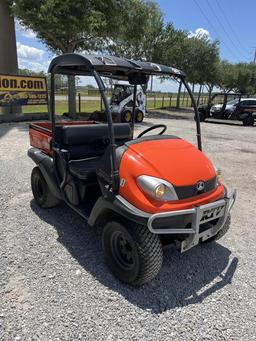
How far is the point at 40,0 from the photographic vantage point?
10719mm

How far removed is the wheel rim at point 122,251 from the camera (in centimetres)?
262

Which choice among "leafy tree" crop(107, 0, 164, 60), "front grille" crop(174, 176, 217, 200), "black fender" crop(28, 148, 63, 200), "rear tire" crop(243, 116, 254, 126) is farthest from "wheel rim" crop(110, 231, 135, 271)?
"rear tire" crop(243, 116, 254, 126)

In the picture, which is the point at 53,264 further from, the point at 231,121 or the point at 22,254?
the point at 231,121

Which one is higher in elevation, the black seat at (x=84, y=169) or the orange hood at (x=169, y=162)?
the orange hood at (x=169, y=162)

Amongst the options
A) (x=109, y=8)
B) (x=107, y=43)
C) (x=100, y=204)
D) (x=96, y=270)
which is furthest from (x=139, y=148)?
(x=107, y=43)

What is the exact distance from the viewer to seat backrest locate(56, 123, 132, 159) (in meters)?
3.56

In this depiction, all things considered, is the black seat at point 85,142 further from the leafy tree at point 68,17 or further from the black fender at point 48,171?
the leafy tree at point 68,17

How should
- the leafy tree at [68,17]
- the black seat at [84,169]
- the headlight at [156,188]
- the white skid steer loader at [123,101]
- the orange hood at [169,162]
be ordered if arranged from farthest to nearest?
the white skid steer loader at [123,101] < the leafy tree at [68,17] < the black seat at [84,169] < the orange hood at [169,162] < the headlight at [156,188]

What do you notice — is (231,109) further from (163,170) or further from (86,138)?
(163,170)

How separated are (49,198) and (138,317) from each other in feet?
7.00

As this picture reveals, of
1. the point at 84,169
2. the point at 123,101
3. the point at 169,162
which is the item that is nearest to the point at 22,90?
the point at 123,101

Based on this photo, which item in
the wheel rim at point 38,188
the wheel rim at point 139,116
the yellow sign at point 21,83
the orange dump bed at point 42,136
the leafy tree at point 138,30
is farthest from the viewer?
the wheel rim at point 139,116

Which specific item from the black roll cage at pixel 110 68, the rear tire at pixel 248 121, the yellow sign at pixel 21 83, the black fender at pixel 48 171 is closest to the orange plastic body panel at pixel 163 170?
the black roll cage at pixel 110 68

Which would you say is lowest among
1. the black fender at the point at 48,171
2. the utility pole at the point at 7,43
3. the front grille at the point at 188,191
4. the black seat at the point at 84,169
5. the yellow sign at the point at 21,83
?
the black fender at the point at 48,171
